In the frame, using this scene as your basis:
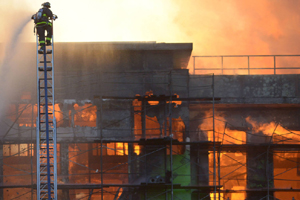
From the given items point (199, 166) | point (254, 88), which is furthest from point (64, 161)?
point (254, 88)

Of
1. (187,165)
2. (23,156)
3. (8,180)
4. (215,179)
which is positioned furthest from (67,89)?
(215,179)

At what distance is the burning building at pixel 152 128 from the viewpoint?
642 inches

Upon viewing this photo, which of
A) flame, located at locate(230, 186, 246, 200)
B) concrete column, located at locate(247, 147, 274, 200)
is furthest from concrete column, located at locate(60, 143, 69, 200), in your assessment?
concrete column, located at locate(247, 147, 274, 200)

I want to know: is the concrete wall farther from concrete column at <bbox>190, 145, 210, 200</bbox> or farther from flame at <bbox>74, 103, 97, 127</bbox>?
flame at <bbox>74, 103, 97, 127</bbox>

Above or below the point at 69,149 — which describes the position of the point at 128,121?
above

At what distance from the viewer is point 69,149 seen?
16.5 meters

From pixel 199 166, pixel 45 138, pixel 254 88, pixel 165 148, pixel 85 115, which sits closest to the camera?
pixel 45 138

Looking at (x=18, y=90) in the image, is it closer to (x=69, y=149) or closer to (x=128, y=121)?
(x=69, y=149)

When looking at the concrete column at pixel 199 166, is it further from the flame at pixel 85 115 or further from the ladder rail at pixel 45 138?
the ladder rail at pixel 45 138

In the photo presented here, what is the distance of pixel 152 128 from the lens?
1686 centimetres

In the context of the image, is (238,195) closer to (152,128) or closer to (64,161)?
(152,128)

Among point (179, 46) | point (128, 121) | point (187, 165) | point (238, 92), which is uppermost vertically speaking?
point (179, 46)

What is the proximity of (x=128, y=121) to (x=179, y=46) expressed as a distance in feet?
14.9

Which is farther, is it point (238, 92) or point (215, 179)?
point (238, 92)
